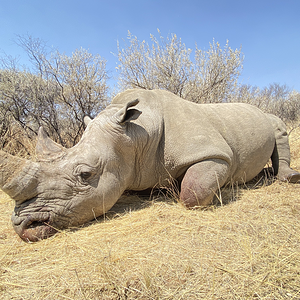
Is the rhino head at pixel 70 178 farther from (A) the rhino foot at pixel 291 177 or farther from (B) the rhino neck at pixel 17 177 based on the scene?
(A) the rhino foot at pixel 291 177

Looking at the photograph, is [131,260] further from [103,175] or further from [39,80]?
[39,80]

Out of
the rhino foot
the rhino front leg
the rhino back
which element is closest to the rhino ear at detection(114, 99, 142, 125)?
the rhino back

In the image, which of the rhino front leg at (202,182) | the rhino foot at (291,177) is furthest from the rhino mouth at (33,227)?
the rhino foot at (291,177)

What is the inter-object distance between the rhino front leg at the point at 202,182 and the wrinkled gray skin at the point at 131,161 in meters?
0.01

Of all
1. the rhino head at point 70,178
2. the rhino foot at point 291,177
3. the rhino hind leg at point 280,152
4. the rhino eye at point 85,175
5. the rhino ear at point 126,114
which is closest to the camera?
the rhino head at point 70,178

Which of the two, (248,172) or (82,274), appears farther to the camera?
(248,172)

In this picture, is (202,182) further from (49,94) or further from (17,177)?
(49,94)

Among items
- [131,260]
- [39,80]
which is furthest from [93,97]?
[131,260]

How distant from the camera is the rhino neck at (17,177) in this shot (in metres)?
2.17

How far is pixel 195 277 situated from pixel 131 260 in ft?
1.66

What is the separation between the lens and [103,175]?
2.65 m

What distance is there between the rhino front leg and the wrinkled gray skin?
12 millimetres

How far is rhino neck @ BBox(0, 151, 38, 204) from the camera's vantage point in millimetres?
2167

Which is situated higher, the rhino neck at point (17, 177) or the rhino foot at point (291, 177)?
the rhino neck at point (17, 177)
